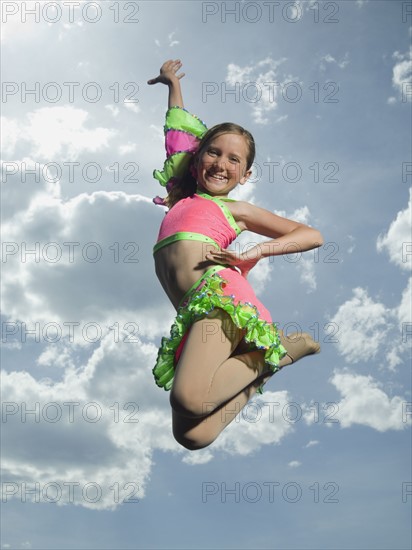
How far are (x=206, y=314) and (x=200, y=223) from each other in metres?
0.76

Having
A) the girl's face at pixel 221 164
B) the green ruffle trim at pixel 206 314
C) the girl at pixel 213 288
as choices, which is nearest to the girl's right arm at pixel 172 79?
the girl at pixel 213 288

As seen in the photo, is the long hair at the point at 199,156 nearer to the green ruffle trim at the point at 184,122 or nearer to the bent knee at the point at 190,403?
the green ruffle trim at the point at 184,122

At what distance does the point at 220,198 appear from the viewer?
5.14m

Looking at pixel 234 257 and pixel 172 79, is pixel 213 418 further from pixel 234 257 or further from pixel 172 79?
pixel 172 79

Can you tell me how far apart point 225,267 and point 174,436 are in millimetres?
1212

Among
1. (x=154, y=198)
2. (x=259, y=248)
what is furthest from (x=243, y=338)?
(x=154, y=198)

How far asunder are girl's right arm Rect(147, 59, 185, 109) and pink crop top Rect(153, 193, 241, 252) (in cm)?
123

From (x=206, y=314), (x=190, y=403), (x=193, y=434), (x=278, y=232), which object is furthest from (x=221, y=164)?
(x=193, y=434)

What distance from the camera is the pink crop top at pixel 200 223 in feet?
15.7

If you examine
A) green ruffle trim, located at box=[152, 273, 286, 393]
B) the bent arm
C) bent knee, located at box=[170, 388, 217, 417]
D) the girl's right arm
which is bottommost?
bent knee, located at box=[170, 388, 217, 417]

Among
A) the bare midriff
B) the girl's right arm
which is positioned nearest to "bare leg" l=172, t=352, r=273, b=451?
the bare midriff

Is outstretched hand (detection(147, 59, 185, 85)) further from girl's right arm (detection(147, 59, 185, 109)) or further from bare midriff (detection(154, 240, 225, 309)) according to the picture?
bare midriff (detection(154, 240, 225, 309))

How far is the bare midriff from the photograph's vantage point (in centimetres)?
471

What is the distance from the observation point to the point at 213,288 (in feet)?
14.7
